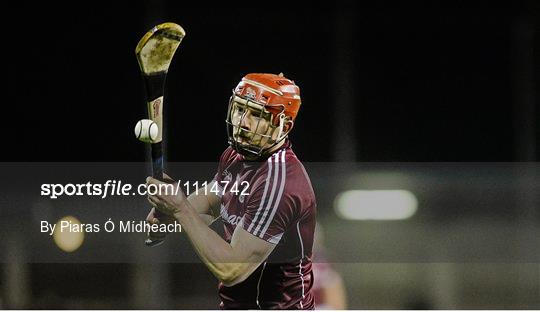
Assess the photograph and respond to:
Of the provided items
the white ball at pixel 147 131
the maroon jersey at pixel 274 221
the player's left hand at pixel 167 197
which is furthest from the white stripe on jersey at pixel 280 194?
the white ball at pixel 147 131

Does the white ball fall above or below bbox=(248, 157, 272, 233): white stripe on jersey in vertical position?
above

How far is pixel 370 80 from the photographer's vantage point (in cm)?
324

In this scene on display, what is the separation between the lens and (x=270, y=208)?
3.11m

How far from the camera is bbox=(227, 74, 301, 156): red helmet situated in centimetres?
312

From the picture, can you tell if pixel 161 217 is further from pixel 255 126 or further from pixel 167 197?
pixel 255 126

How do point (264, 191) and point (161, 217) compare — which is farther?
point (161, 217)

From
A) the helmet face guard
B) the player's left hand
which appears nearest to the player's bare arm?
the player's left hand

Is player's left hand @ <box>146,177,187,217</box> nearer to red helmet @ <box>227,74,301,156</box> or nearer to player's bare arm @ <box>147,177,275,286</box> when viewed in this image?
player's bare arm @ <box>147,177,275,286</box>

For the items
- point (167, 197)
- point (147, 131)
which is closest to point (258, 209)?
point (167, 197)

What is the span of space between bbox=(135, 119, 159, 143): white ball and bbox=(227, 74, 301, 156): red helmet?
0.24 m

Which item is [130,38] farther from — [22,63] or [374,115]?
[374,115]

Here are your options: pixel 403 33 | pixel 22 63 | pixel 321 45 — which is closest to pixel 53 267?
pixel 22 63

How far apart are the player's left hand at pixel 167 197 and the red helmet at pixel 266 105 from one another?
0.75ft

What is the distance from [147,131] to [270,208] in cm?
46
